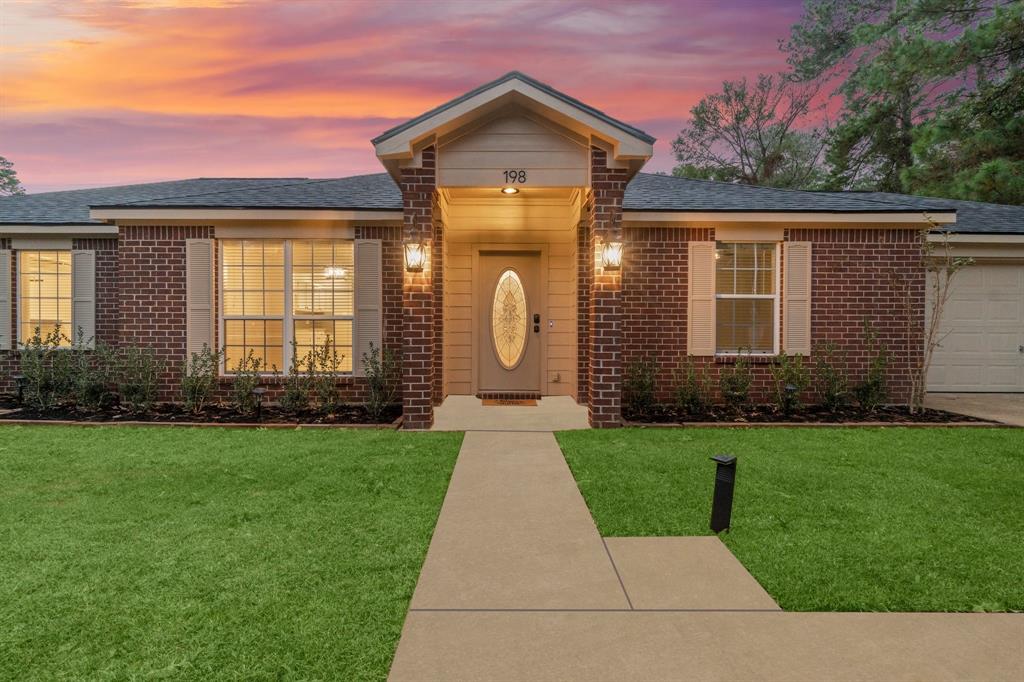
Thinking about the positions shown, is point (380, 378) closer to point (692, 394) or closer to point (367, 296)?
point (367, 296)

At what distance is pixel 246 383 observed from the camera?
25.5ft

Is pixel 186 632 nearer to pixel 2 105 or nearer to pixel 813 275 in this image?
pixel 813 275

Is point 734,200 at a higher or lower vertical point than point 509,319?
higher

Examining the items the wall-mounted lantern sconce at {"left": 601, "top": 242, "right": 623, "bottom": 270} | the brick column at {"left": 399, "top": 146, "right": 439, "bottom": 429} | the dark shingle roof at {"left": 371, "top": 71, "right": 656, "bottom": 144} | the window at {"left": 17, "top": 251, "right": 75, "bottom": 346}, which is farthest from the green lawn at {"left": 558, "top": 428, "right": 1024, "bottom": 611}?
the window at {"left": 17, "top": 251, "right": 75, "bottom": 346}

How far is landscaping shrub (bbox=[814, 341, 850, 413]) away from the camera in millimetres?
8031

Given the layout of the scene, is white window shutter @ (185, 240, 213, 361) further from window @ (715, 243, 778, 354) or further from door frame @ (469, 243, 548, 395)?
window @ (715, 243, 778, 354)

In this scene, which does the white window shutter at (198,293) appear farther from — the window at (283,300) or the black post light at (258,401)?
the black post light at (258,401)

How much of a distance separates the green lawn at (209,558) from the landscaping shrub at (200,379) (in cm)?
205

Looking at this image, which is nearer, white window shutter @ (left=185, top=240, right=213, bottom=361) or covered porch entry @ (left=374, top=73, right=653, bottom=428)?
covered porch entry @ (left=374, top=73, right=653, bottom=428)

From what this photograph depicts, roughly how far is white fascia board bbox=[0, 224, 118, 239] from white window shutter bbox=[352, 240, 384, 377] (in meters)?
4.22

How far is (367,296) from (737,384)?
5.59 m

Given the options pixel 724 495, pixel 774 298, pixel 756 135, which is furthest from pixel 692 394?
pixel 756 135

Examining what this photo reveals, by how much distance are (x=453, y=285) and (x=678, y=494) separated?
19.7 feet

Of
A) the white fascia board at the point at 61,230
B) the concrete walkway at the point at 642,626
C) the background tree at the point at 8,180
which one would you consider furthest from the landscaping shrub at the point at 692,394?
the background tree at the point at 8,180
